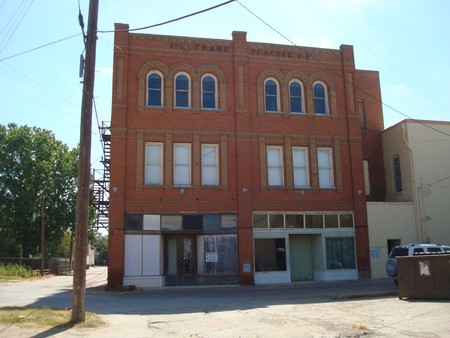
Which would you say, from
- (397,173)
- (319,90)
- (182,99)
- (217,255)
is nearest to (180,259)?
(217,255)

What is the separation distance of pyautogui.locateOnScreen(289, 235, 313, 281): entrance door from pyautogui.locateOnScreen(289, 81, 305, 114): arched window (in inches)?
274

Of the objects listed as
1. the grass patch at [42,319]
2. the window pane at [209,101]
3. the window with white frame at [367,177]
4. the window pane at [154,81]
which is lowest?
the grass patch at [42,319]

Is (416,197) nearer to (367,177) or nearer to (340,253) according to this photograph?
(367,177)

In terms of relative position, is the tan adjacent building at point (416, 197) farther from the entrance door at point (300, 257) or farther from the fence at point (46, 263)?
the fence at point (46, 263)

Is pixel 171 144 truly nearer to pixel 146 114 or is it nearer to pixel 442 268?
pixel 146 114

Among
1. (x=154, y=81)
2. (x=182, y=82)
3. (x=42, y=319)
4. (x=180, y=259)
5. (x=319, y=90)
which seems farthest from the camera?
(x=319, y=90)

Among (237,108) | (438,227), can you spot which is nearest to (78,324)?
(237,108)

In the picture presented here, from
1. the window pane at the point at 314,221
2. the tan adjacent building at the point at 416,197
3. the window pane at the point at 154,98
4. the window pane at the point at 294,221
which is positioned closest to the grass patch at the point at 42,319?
the window pane at the point at 154,98

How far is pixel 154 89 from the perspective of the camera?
989 inches

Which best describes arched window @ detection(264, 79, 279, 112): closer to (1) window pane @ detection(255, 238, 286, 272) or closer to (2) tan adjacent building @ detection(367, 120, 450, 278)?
(1) window pane @ detection(255, 238, 286, 272)

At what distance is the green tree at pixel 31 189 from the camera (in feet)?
147

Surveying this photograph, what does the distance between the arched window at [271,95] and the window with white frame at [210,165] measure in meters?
3.86

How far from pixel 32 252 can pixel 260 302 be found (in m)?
37.0

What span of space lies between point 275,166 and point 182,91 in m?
6.31
